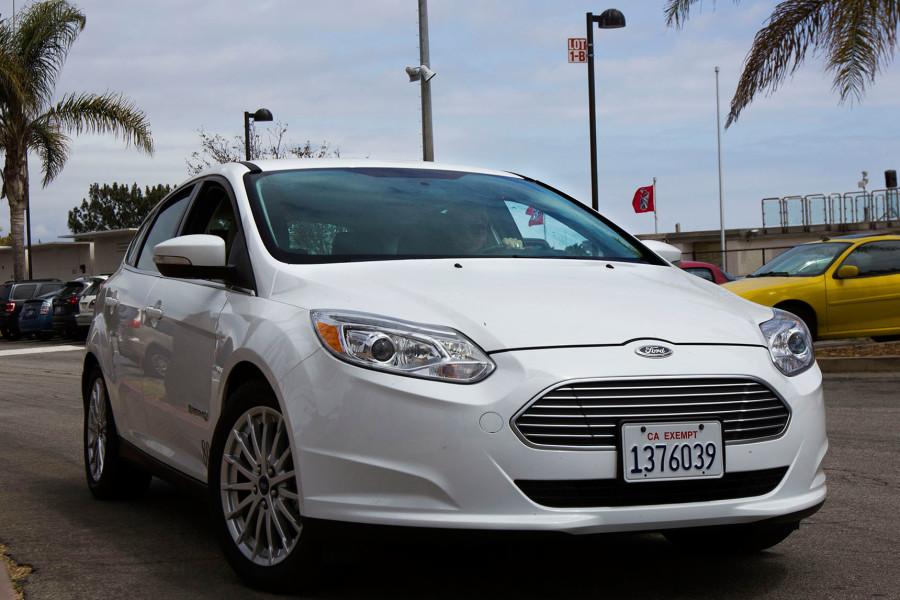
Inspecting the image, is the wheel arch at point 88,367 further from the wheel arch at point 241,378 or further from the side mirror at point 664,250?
the side mirror at point 664,250

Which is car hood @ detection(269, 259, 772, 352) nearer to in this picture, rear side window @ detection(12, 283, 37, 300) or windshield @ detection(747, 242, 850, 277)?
windshield @ detection(747, 242, 850, 277)

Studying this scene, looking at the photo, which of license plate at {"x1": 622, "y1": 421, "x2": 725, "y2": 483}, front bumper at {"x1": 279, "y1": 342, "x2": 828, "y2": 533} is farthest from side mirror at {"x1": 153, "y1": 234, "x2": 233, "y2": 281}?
license plate at {"x1": 622, "y1": 421, "x2": 725, "y2": 483}

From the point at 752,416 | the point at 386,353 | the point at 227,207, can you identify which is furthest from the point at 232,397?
the point at 752,416

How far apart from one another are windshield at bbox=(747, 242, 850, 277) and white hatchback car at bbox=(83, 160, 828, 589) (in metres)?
11.1

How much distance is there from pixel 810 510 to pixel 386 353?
152 centimetres

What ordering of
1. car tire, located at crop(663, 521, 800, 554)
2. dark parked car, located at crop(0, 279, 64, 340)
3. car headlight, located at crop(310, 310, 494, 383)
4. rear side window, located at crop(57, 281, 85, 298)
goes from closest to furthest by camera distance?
car headlight, located at crop(310, 310, 494, 383), car tire, located at crop(663, 521, 800, 554), rear side window, located at crop(57, 281, 85, 298), dark parked car, located at crop(0, 279, 64, 340)

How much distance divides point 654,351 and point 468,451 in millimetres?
687

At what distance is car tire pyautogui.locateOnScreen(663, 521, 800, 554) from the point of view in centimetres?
459

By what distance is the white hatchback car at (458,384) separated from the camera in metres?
3.81

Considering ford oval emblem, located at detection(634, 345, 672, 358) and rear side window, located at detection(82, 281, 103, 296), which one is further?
rear side window, located at detection(82, 281, 103, 296)

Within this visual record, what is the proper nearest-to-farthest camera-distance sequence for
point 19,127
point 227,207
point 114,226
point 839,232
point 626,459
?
1. point 626,459
2. point 227,207
3. point 19,127
4. point 839,232
5. point 114,226

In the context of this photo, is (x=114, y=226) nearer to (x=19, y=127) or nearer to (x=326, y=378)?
(x=19, y=127)

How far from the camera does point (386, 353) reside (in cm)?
397

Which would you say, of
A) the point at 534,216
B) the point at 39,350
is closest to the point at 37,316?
the point at 39,350
